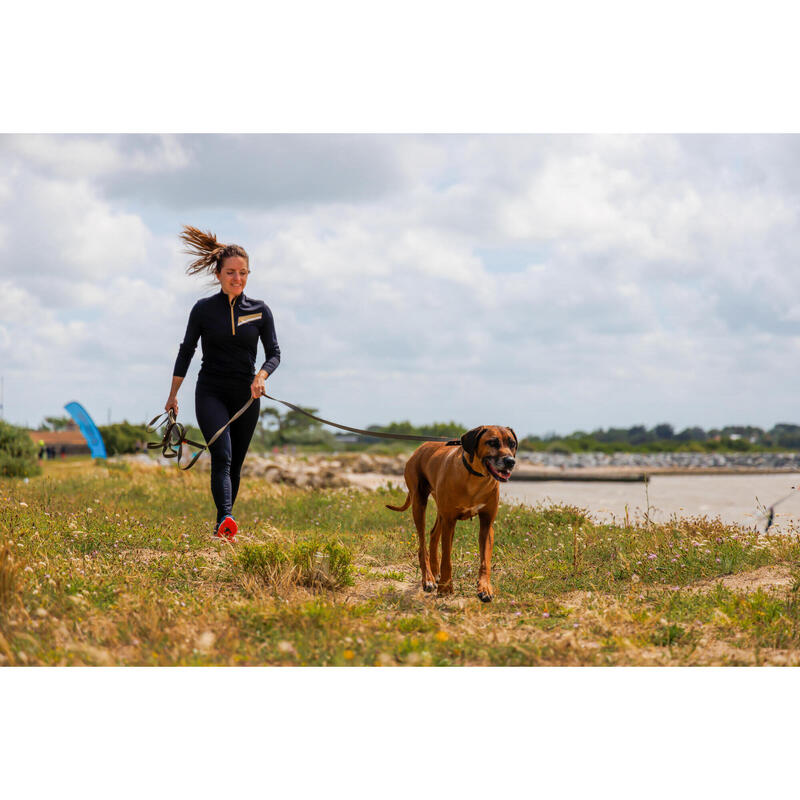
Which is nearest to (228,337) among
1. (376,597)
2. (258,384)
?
(258,384)

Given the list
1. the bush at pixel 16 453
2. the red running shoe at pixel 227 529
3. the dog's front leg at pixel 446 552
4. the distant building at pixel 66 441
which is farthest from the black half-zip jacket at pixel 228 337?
the distant building at pixel 66 441

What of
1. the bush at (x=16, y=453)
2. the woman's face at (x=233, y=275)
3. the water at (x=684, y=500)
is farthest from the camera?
the bush at (x=16, y=453)

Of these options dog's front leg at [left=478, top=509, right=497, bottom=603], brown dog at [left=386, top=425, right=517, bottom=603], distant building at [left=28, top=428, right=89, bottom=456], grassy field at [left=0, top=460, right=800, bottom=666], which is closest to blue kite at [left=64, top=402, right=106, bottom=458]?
grassy field at [left=0, top=460, right=800, bottom=666]

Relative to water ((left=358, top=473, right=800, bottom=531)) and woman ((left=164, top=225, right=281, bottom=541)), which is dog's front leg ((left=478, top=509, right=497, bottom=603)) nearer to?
woman ((left=164, top=225, right=281, bottom=541))

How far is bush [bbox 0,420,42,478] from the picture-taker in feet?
48.7

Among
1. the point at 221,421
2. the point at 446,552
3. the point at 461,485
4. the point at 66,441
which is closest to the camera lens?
the point at 461,485

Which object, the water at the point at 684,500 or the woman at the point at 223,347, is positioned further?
the water at the point at 684,500

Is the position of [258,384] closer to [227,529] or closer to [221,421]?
[221,421]

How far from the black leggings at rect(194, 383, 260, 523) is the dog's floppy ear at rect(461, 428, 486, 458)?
9.10ft

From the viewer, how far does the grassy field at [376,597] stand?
416cm

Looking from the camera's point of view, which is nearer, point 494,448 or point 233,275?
point 494,448

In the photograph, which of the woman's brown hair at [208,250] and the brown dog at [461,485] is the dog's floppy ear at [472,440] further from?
the woman's brown hair at [208,250]

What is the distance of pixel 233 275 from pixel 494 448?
3331 millimetres

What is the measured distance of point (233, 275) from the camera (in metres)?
6.82
